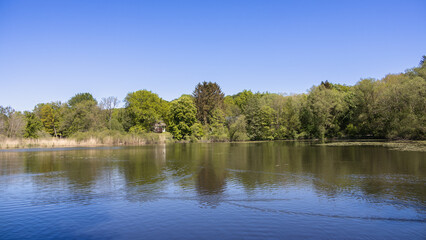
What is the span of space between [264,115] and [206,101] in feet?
63.1

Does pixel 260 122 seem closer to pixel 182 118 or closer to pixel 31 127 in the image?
pixel 182 118

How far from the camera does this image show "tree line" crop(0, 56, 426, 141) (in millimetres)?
52844

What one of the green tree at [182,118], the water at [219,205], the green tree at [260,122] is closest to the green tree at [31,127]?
the green tree at [182,118]

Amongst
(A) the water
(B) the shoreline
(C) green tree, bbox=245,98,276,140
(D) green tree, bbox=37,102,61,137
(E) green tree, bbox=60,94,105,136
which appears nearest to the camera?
(A) the water

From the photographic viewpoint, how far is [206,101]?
8806 cm

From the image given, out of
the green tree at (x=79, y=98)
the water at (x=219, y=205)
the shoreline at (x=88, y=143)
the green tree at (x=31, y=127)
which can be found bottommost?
the water at (x=219, y=205)

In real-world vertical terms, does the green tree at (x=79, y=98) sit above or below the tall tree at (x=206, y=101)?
above

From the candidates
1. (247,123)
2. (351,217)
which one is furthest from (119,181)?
(247,123)

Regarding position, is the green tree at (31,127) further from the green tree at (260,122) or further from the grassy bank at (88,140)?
the green tree at (260,122)

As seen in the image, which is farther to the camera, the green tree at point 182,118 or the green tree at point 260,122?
the green tree at point 182,118

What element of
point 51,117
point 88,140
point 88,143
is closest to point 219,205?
point 88,143

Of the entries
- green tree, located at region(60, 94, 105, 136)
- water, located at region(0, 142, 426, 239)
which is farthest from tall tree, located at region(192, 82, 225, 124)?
water, located at region(0, 142, 426, 239)

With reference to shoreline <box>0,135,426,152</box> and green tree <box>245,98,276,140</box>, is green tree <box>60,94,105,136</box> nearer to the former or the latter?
shoreline <box>0,135,426,152</box>

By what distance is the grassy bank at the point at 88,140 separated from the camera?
48125mm
